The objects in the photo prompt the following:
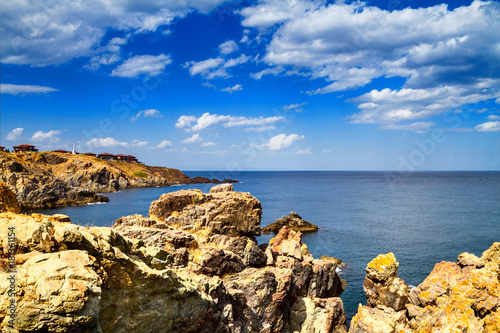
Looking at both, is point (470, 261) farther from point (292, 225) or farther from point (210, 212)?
point (292, 225)

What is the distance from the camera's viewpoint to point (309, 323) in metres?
29.6

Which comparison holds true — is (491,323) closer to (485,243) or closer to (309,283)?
(309,283)

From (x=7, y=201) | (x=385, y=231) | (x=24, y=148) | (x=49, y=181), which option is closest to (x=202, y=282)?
(x=7, y=201)

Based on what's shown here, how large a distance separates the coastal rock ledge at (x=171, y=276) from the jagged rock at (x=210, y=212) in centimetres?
10

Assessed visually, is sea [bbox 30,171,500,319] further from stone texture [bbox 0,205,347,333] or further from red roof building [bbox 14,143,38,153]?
red roof building [bbox 14,143,38,153]

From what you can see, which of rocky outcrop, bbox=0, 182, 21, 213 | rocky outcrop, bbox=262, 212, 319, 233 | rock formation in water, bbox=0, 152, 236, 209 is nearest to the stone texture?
rocky outcrop, bbox=0, 182, 21, 213

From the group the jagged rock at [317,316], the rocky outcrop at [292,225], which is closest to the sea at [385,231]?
the rocky outcrop at [292,225]

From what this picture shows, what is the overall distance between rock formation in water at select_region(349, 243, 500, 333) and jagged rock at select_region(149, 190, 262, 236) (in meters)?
12.2

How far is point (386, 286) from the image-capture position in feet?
95.5

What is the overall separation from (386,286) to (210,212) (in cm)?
1748

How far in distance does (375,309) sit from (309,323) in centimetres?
607

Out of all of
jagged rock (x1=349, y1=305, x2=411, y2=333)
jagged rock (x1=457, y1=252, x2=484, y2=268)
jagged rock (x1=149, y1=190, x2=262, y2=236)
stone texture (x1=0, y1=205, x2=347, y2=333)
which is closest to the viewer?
stone texture (x1=0, y1=205, x2=347, y2=333)

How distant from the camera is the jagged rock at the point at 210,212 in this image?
29.4 m

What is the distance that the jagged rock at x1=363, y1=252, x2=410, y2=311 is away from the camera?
2797 cm
